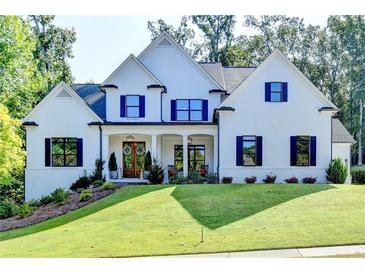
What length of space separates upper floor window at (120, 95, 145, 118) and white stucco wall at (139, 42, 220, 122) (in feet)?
2.71

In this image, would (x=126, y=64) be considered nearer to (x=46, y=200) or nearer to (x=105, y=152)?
(x=105, y=152)

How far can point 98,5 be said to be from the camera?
5.89 metres

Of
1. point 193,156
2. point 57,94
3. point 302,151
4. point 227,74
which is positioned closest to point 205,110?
point 193,156

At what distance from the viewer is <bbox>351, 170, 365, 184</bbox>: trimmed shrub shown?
37.8 ft

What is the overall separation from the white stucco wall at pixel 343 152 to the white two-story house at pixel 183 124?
0.03 metres

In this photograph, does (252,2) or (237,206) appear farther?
(237,206)

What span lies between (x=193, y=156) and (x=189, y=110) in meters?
1.71

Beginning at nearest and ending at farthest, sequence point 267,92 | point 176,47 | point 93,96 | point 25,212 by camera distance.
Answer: point 25,212 → point 267,92 → point 176,47 → point 93,96

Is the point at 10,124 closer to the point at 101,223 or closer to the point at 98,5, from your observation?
the point at 101,223

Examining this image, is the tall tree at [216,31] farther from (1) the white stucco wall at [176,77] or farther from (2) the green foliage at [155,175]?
(2) the green foliage at [155,175]

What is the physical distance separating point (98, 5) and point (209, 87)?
8.01 meters

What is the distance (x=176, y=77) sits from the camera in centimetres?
1358

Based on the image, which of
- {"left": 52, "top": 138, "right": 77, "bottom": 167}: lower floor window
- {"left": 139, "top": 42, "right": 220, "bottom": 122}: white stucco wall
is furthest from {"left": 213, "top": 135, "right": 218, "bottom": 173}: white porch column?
{"left": 52, "top": 138, "right": 77, "bottom": 167}: lower floor window
